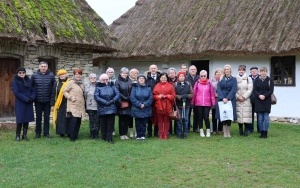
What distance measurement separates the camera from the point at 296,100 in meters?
12.8

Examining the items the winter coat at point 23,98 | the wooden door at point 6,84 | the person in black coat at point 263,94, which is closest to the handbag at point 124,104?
the winter coat at point 23,98

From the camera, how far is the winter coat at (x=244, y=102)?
30.1 ft

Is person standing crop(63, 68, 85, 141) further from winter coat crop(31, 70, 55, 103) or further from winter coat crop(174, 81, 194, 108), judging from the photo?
winter coat crop(174, 81, 194, 108)

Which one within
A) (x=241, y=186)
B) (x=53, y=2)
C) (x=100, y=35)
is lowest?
(x=241, y=186)

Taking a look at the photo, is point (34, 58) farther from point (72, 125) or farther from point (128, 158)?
point (128, 158)

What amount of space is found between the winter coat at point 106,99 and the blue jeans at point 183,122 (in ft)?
4.81

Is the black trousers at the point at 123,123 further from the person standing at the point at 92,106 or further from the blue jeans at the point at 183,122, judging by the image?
the blue jeans at the point at 183,122

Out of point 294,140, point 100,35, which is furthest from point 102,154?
point 100,35

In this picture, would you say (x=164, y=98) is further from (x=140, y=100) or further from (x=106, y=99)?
(x=106, y=99)

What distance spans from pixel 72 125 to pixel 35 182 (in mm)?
3121

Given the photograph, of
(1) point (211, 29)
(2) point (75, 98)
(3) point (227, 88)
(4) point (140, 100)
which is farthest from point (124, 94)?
(1) point (211, 29)

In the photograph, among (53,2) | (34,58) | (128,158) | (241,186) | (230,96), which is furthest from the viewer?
(53,2)

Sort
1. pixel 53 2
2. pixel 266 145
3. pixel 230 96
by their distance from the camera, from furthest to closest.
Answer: pixel 53 2 < pixel 230 96 < pixel 266 145

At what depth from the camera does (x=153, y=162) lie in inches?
268
